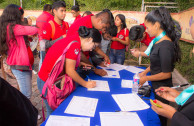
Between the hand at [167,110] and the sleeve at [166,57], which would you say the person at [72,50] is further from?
the hand at [167,110]

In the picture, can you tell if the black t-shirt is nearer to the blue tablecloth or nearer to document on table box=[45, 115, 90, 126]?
the blue tablecloth

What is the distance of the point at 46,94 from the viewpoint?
1622 mm

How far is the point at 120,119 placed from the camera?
47.0 inches

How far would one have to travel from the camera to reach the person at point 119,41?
357 centimetres

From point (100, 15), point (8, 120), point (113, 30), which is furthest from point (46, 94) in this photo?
point (113, 30)

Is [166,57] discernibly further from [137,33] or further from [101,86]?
[137,33]

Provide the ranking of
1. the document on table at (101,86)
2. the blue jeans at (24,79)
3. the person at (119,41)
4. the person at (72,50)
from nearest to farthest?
the person at (72,50), the document on table at (101,86), the blue jeans at (24,79), the person at (119,41)

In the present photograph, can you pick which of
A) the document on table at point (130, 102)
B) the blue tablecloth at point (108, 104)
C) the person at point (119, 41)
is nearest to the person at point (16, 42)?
the blue tablecloth at point (108, 104)

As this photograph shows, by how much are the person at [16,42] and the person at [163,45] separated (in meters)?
1.50

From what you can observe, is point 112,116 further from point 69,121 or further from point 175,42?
point 175,42

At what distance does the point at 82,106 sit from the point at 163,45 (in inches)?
41.2

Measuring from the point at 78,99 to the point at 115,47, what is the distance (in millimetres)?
2448

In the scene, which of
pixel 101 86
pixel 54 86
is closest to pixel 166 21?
pixel 101 86

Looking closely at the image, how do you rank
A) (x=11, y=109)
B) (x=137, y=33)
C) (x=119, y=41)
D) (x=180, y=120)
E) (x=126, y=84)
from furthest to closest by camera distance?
(x=119, y=41), (x=137, y=33), (x=126, y=84), (x=180, y=120), (x=11, y=109)
